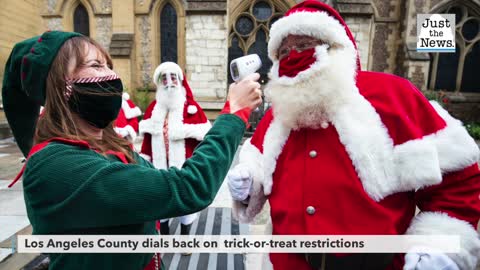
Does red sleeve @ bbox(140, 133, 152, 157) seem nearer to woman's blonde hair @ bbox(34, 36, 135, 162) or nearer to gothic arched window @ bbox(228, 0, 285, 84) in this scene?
woman's blonde hair @ bbox(34, 36, 135, 162)

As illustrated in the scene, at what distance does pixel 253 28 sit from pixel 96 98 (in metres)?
11.1

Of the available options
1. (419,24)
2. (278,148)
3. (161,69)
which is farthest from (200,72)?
(278,148)

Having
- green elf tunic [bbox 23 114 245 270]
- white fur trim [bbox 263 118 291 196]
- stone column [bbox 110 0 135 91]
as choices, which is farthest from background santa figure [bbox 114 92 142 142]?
stone column [bbox 110 0 135 91]

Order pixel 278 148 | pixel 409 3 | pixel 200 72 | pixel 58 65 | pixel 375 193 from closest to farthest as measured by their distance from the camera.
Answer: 1. pixel 58 65
2. pixel 375 193
3. pixel 278 148
4. pixel 200 72
5. pixel 409 3

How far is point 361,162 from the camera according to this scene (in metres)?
1.27

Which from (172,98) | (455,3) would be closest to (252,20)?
(455,3)

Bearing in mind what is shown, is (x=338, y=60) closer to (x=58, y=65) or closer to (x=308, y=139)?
(x=308, y=139)

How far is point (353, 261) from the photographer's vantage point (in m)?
1.29

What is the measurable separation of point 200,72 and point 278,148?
8.54 metres

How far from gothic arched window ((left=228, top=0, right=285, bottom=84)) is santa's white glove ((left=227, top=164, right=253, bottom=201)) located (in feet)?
32.5

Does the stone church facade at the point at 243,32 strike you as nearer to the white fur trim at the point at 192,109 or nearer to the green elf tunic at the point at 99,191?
the white fur trim at the point at 192,109

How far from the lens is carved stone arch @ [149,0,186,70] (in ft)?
35.9

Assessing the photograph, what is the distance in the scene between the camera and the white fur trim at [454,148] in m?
1.24

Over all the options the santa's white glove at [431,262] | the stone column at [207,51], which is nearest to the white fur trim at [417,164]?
the santa's white glove at [431,262]
